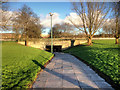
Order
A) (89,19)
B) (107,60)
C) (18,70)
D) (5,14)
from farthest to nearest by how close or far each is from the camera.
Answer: (89,19), (5,14), (107,60), (18,70)

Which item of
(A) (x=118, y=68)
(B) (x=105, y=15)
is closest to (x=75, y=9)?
(B) (x=105, y=15)

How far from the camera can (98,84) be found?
13.7ft

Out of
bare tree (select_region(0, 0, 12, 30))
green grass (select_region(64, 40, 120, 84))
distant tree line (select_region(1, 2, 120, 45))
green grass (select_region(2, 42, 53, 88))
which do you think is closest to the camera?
green grass (select_region(2, 42, 53, 88))

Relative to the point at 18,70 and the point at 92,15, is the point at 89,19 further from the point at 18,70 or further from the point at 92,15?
the point at 18,70

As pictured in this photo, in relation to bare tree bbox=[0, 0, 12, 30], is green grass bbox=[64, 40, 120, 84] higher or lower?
lower

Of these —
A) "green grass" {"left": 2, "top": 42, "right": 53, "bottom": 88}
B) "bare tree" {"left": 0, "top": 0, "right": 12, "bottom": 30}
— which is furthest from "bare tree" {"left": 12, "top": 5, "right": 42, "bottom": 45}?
"green grass" {"left": 2, "top": 42, "right": 53, "bottom": 88}

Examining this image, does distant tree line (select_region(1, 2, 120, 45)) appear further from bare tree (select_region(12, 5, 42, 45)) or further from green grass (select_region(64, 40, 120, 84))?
green grass (select_region(64, 40, 120, 84))

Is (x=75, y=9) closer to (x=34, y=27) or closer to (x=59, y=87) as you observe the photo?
(x=34, y=27)

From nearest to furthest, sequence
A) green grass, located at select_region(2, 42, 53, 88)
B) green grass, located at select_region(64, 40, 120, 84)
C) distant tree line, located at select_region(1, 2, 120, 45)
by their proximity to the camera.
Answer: green grass, located at select_region(2, 42, 53, 88), green grass, located at select_region(64, 40, 120, 84), distant tree line, located at select_region(1, 2, 120, 45)

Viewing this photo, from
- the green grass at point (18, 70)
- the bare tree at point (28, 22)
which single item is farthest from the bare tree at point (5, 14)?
the bare tree at point (28, 22)

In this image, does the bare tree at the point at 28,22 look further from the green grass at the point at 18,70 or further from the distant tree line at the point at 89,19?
the green grass at the point at 18,70

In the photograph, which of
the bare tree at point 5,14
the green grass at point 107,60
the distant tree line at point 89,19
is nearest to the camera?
the green grass at point 107,60

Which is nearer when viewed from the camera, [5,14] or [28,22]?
[5,14]

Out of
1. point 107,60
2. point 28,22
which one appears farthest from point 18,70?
point 28,22
